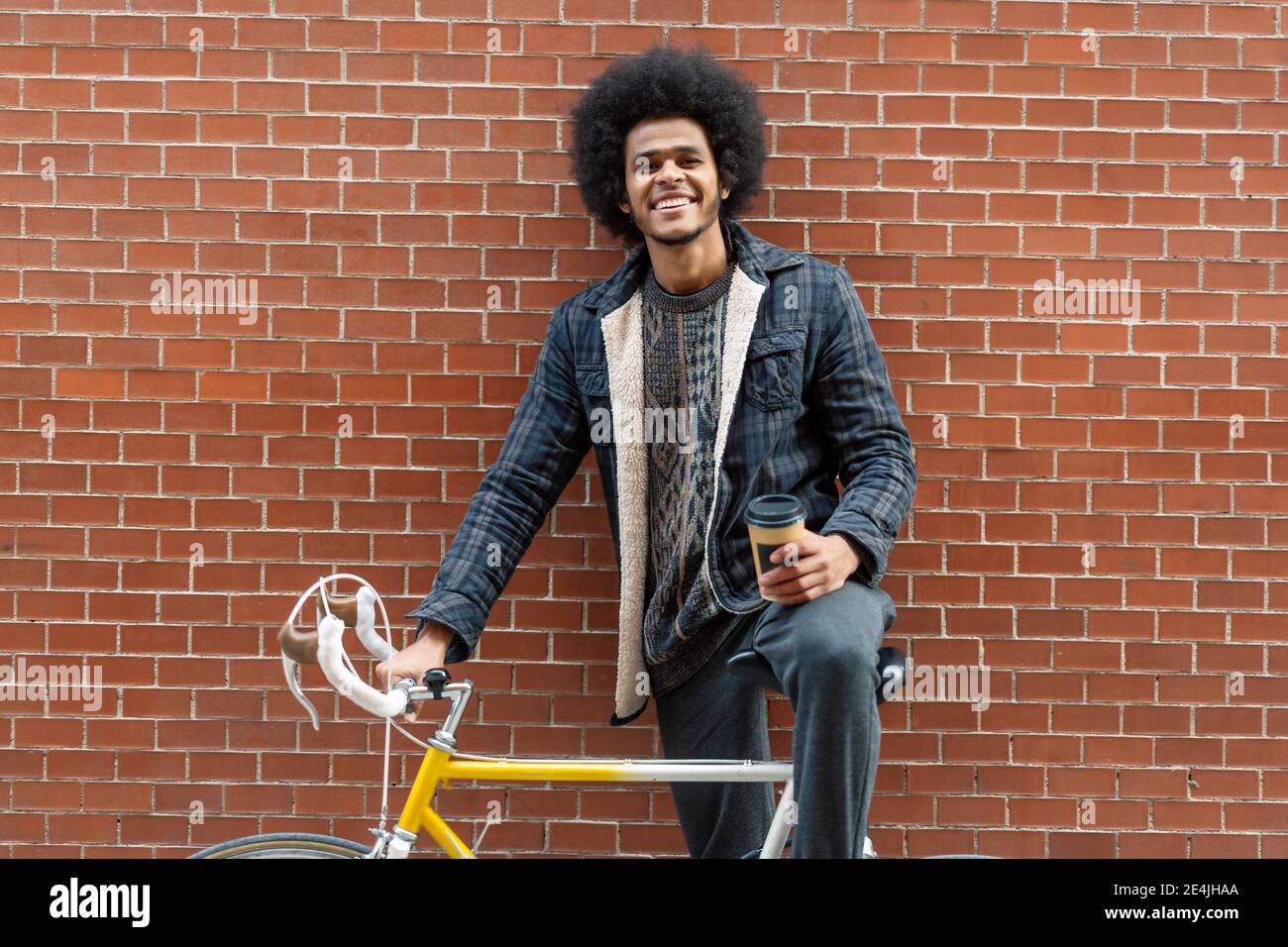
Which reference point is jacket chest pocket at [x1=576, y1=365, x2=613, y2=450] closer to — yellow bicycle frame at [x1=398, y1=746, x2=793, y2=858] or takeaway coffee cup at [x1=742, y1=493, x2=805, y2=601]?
takeaway coffee cup at [x1=742, y1=493, x2=805, y2=601]

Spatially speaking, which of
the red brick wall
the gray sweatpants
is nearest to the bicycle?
the gray sweatpants

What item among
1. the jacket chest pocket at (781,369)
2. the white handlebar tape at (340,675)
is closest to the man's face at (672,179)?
the jacket chest pocket at (781,369)

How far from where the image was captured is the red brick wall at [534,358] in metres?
3.48

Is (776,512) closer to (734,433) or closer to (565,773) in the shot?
(734,433)

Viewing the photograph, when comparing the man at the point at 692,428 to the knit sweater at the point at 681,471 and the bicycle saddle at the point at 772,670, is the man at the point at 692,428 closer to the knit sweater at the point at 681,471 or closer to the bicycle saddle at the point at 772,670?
the knit sweater at the point at 681,471

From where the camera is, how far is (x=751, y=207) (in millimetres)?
3457

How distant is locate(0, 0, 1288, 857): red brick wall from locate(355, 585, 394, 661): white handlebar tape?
1.03 m

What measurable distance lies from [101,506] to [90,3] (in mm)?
1500

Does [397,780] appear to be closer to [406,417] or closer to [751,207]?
[406,417]

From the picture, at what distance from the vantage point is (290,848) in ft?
8.65

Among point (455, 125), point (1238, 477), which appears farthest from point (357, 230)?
point (1238, 477)

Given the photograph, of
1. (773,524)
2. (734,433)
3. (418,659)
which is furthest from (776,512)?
(418,659)
